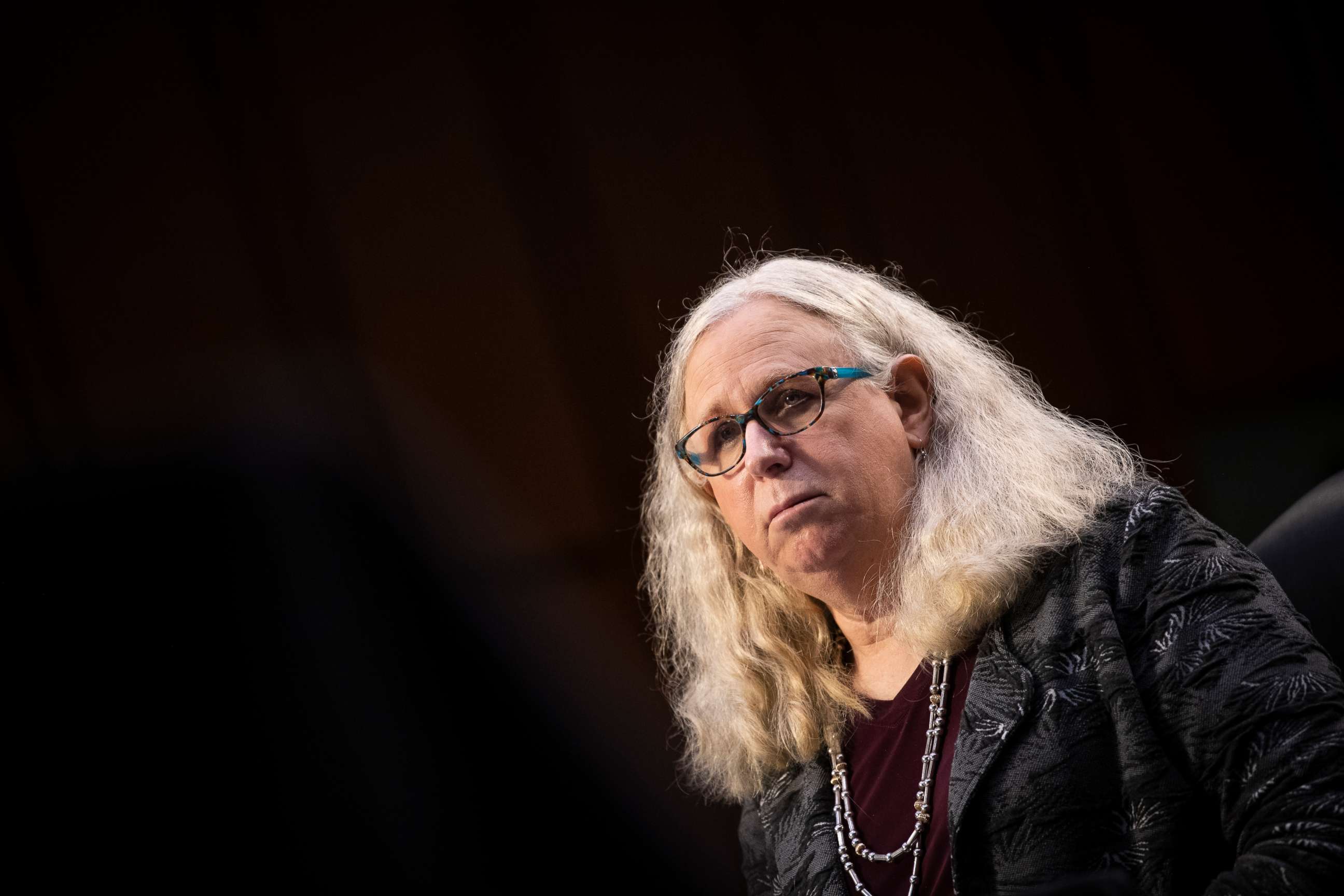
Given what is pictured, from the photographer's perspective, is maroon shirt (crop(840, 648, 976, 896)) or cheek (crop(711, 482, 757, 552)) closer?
maroon shirt (crop(840, 648, 976, 896))

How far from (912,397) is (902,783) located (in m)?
0.53

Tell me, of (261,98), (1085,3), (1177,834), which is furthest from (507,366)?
(1177,834)

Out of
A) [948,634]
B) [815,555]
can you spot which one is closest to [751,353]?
[815,555]

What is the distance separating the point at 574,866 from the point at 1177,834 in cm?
97

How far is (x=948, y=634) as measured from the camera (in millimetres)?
1199

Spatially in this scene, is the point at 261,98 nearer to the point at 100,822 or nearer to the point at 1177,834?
the point at 100,822

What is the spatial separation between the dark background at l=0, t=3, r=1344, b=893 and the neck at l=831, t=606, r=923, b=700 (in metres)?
0.61

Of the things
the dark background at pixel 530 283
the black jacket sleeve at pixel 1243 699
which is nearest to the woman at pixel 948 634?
the black jacket sleeve at pixel 1243 699

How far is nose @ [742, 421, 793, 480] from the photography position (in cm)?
127

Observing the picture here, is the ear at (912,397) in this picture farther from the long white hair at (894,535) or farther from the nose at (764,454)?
the nose at (764,454)

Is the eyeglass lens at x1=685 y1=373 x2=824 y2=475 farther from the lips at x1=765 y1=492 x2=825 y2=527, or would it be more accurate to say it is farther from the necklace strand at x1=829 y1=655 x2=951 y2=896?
the necklace strand at x1=829 y1=655 x2=951 y2=896

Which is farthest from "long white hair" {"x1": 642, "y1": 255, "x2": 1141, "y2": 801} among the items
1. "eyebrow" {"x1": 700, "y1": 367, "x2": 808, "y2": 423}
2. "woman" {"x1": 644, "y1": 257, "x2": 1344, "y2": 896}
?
"eyebrow" {"x1": 700, "y1": 367, "x2": 808, "y2": 423}

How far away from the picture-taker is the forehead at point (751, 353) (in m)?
1.34

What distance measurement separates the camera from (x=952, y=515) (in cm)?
127
